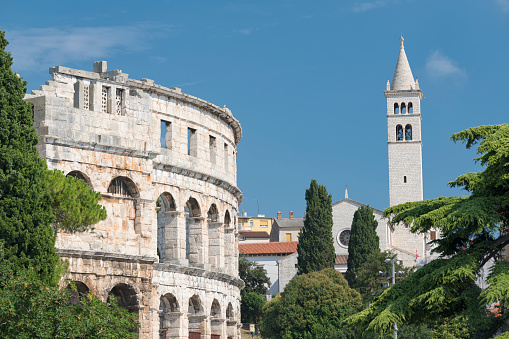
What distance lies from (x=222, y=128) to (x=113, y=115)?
941cm

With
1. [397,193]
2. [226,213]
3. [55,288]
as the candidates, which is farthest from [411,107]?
[55,288]

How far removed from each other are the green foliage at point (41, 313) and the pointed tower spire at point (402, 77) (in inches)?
3241

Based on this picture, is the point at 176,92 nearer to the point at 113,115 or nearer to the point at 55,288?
the point at 113,115

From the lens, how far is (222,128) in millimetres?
43688

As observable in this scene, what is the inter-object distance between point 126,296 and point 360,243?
159 feet

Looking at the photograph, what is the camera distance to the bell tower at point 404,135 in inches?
3853

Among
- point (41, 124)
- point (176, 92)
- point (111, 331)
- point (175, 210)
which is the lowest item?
point (111, 331)

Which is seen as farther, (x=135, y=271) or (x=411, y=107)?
(x=411, y=107)

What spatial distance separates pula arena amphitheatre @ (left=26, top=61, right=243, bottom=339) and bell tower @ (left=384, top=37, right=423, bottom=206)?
183ft

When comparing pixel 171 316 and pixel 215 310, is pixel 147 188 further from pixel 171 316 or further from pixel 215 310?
pixel 215 310

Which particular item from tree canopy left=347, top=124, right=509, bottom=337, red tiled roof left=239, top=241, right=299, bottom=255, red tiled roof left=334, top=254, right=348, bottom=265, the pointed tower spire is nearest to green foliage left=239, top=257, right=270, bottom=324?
red tiled roof left=239, top=241, right=299, bottom=255

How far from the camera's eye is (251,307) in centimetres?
8450

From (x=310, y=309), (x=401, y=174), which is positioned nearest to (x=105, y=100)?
(x=310, y=309)

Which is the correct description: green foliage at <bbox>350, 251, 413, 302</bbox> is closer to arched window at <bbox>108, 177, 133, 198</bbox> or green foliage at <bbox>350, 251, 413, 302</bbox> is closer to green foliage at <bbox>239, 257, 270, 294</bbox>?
green foliage at <bbox>239, 257, 270, 294</bbox>
